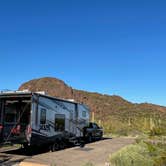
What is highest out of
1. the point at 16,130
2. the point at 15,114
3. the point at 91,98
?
the point at 91,98

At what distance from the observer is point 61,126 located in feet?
53.7

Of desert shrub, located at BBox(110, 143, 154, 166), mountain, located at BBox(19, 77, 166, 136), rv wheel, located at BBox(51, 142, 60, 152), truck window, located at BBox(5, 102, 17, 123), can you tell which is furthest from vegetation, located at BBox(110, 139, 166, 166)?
mountain, located at BBox(19, 77, 166, 136)

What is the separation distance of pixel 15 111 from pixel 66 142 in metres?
3.79

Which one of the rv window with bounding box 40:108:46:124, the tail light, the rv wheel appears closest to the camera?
the rv window with bounding box 40:108:46:124

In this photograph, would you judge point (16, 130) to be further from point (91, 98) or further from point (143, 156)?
point (91, 98)

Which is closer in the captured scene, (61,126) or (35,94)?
(35,94)

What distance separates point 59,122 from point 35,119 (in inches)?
108

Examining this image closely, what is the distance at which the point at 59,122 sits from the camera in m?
16.2

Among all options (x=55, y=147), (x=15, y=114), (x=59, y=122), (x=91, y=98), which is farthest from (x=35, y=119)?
(x=91, y=98)

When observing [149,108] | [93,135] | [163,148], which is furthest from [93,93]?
[163,148]

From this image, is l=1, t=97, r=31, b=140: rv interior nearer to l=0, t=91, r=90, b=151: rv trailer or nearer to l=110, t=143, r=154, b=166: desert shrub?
l=0, t=91, r=90, b=151: rv trailer

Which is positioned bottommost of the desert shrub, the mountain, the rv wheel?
the rv wheel

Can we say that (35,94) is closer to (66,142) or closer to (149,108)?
(66,142)

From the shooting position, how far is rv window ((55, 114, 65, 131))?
15.8 metres
